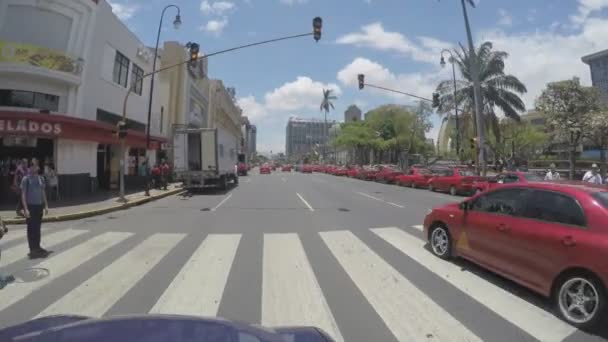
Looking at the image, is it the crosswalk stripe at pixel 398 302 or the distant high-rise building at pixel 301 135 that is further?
the distant high-rise building at pixel 301 135

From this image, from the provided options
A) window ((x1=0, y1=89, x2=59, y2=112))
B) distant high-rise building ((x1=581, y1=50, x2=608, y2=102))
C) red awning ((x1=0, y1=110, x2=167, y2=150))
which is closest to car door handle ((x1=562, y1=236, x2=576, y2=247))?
red awning ((x1=0, y1=110, x2=167, y2=150))

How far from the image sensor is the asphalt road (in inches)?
179

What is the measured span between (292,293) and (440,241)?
336cm

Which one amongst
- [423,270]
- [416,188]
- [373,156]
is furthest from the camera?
[373,156]

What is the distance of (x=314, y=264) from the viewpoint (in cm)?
707

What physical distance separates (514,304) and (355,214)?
28.9 ft

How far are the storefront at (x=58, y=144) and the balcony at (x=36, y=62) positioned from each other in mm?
1972

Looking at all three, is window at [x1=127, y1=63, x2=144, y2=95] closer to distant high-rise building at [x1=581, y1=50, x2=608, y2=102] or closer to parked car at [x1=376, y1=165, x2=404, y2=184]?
parked car at [x1=376, y1=165, x2=404, y2=184]

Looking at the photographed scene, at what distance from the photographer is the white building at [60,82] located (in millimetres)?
16109

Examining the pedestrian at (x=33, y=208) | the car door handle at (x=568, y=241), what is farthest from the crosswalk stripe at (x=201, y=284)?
the car door handle at (x=568, y=241)

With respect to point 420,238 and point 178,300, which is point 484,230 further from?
point 178,300

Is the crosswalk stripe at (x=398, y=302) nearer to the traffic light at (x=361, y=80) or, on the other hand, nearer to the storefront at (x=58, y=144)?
the storefront at (x=58, y=144)

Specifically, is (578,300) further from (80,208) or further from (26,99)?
(26,99)

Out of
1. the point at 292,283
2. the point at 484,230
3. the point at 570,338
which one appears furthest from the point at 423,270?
the point at 570,338
